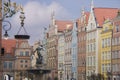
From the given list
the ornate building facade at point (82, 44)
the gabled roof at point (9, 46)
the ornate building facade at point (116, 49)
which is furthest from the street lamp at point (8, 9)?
the gabled roof at point (9, 46)

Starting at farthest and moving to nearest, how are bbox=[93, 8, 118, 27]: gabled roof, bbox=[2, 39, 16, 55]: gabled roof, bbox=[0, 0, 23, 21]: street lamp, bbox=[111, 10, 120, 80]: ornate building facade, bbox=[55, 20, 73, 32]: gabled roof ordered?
1. bbox=[55, 20, 73, 32]: gabled roof
2. bbox=[2, 39, 16, 55]: gabled roof
3. bbox=[93, 8, 118, 27]: gabled roof
4. bbox=[111, 10, 120, 80]: ornate building facade
5. bbox=[0, 0, 23, 21]: street lamp

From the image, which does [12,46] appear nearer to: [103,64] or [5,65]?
[5,65]

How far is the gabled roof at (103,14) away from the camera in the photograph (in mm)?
82644

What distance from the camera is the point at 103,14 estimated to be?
83.0 meters

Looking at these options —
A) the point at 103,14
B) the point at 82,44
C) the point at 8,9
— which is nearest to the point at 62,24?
the point at 82,44

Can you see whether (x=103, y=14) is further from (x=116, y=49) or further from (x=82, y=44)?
(x=116, y=49)

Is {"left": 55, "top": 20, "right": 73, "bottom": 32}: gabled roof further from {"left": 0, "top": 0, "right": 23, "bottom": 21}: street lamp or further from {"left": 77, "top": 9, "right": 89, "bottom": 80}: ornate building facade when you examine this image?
{"left": 0, "top": 0, "right": 23, "bottom": 21}: street lamp

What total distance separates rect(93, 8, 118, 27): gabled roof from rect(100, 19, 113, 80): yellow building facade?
3.45 metres

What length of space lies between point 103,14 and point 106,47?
8.12m

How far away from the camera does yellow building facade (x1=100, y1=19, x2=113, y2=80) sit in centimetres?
7581

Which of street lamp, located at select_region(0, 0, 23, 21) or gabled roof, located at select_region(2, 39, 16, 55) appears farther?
gabled roof, located at select_region(2, 39, 16, 55)

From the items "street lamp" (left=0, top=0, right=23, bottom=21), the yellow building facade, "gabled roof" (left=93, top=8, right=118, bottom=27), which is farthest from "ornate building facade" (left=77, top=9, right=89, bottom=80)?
"street lamp" (left=0, top=0, right=23, bottom=21)

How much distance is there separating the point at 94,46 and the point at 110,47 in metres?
7.09

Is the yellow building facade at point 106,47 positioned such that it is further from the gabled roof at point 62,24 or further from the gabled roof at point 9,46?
the gabled roof at point 9,46
